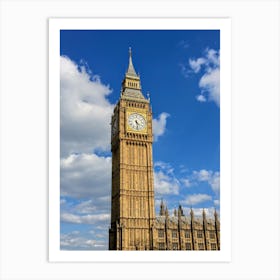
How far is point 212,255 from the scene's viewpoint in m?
11.0

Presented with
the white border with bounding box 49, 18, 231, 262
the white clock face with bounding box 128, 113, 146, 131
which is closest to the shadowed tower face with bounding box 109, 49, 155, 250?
the white clock face with bounding box 128, 113, 146, 131

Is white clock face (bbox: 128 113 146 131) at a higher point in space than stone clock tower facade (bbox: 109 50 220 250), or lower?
higher

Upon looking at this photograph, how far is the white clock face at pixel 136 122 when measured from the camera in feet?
107

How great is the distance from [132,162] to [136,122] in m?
3.10

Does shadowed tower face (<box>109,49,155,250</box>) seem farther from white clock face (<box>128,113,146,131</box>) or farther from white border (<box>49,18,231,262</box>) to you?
white border (<box>49,18,231,262</box>)

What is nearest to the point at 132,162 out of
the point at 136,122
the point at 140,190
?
the point at 140,190

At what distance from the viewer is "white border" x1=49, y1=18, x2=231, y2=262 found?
35.7 feet
